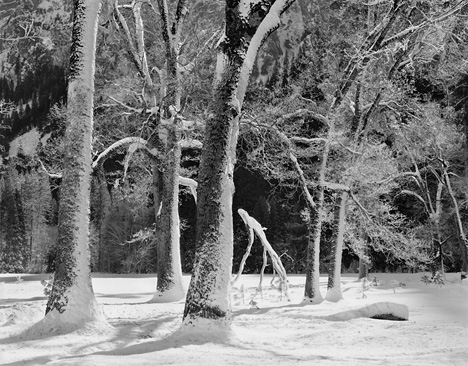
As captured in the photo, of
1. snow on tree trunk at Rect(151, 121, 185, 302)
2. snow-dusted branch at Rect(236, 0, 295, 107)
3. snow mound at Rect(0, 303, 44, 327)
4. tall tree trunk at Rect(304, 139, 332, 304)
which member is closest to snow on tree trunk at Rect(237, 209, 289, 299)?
tall tree trunk at Rect(304, 139, 332, 304)

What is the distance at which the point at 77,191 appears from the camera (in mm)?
8305

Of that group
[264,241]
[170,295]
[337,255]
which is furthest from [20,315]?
[337,255]

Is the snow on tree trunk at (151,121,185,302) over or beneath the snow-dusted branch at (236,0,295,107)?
beneath

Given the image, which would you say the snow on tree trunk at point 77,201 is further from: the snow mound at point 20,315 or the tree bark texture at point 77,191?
the snow mound at point 20,315

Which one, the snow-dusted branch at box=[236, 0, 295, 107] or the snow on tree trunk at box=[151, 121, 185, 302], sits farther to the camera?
the snow on tree trunk at box=[151, 121, 185, 302]

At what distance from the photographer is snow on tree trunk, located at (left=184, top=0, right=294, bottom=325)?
7.36m

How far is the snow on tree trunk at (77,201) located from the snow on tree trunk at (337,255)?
8910mm

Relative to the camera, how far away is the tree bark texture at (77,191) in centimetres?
781

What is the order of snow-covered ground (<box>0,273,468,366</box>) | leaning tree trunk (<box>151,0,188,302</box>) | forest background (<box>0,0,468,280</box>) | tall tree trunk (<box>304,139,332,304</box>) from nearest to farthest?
snow-covered ground (<box>0,273,468,366</box>), forest background (<box>0,0,468,280</box>), leaning tree trunk (<box>151,0,188,302</box>), tall tree trunk (<box>304,139,332,304</box>)

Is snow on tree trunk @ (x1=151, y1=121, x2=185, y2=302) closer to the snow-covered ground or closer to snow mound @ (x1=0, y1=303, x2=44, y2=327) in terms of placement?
the snow-covered ground

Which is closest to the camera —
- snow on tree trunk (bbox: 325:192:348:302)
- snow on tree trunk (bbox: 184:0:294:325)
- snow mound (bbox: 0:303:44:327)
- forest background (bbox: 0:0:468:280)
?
snow on tree trunk (bbox: 184:0:294:325)

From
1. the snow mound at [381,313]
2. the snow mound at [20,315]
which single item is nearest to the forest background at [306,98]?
the snow mound at [381,313]

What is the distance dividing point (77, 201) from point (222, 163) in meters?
2.46

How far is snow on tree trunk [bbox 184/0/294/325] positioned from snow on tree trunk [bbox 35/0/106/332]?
1.75 metres
